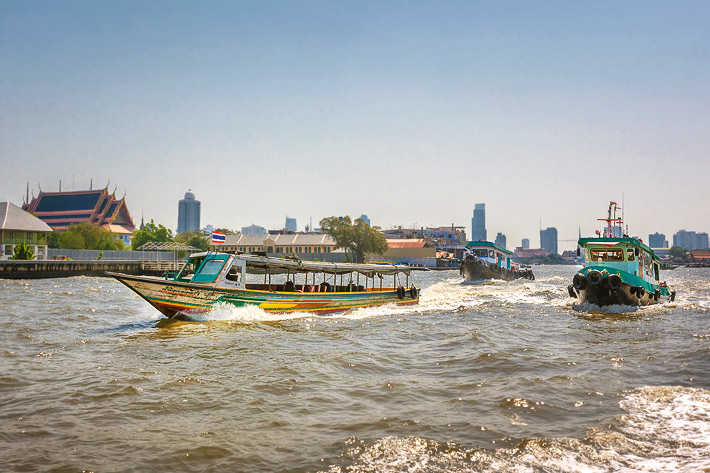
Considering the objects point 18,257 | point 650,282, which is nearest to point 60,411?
point 650,282

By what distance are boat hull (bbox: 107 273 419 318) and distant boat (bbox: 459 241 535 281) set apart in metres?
38.7

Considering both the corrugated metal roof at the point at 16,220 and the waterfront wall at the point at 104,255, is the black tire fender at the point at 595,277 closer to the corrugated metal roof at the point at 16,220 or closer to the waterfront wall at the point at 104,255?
the waterfront wall at the point at 104,255

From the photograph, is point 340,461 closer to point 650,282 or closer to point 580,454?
point 580,454

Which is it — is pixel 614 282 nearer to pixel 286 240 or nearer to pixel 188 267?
pixel 188 267

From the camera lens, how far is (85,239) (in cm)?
8225

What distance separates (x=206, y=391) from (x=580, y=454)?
6.23m

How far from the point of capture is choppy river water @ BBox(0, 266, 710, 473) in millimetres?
6352

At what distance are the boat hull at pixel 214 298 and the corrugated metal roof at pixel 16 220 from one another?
56.5m

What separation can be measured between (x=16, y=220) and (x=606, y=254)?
6805cm

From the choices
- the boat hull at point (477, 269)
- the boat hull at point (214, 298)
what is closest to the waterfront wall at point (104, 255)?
the boat hull at point (477, 269)

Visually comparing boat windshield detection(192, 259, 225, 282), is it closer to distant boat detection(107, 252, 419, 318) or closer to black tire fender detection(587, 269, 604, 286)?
distant boat detection(107, 252, 419, 318)

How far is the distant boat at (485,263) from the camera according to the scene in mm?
59719

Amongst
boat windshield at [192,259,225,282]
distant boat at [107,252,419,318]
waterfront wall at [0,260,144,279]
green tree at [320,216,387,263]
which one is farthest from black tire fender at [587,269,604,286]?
green tree at [320,216,387,263]

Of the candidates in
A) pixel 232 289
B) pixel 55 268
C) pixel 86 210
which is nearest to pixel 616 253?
pixel 232 289
